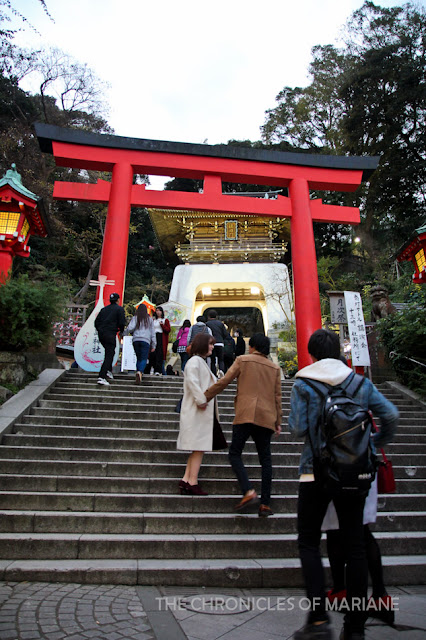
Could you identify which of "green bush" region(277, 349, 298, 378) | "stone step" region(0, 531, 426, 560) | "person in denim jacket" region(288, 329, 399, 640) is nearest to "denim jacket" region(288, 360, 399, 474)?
"person in denim jacket" region(288, 329, 399, 640)

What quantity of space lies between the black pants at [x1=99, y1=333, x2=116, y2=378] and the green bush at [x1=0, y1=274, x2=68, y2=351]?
877 millimetres

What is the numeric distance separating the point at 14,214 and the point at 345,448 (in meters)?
8.45

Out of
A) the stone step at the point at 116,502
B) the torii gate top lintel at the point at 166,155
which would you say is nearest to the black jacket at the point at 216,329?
the stone step at the point at 116,502

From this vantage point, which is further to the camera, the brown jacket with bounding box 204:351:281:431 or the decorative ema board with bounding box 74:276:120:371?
the decorative ema board with bounding box 74:276:120:371

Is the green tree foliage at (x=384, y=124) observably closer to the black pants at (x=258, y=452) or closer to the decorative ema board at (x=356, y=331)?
the decorative ema board at (x=356, y=331)

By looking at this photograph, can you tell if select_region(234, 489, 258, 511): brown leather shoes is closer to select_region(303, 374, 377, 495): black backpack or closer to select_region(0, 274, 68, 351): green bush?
select_region(303, 374, 377, 495): black backpack

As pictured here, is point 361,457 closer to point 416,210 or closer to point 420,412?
point 420,412

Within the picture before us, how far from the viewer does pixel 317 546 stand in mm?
2172

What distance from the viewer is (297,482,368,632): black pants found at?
1994 millimetres

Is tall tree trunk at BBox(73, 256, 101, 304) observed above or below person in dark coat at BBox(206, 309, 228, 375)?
above

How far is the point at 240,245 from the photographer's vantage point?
18.5 m

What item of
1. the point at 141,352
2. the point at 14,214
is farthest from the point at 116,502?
the point at 14,214

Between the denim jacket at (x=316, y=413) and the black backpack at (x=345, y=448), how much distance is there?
0.24ft

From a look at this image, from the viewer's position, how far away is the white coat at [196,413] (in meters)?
3.72
